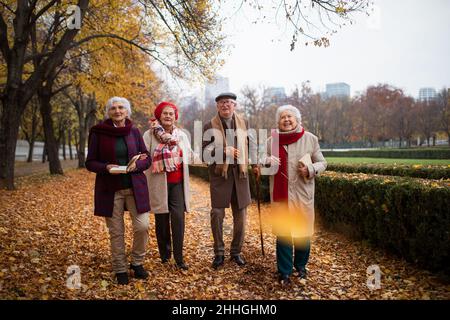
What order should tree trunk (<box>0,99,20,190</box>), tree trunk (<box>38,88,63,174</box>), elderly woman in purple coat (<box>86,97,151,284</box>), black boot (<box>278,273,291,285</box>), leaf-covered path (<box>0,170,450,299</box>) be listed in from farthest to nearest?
1. tree trunk (<box>38,88,63,174</box>)
2. tree trunk (<box>0,99,20,190</box>)
3. black boot (<box>278,273,291,285</box>)
4. elderly woman in purple coat (<box>86,97,151,284</box>)
5. leaf-covered path (<box>0,170,450,299</box>)

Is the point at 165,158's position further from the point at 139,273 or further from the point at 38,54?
the point at 38,54

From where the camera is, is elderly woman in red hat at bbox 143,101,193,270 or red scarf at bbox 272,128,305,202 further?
elderly woman in red hat at bbox 143,101,193,270

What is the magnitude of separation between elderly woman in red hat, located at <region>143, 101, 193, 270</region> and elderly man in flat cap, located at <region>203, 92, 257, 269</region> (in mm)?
385

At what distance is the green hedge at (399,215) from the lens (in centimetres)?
400

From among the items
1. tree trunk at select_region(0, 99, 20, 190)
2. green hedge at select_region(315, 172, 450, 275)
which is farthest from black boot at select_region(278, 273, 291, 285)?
tree trunk at select_region(0, 99, 20, 190)

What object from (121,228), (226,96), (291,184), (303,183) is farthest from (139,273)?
(226,96)

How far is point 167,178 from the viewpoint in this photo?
14.6 feet

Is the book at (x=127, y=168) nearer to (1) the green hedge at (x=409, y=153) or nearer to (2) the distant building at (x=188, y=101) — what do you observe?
(1) the green hedge at (x=409, y=153)

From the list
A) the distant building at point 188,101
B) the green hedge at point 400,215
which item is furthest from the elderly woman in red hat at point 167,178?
the distant building at point 188,101

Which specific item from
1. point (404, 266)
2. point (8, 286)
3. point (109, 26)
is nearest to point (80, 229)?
point (8, 286)

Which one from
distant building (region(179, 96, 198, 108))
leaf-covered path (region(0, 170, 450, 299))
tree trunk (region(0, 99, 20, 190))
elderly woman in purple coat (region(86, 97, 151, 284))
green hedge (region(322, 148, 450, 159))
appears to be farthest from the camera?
distant building (region(179, 96, 198, 108))

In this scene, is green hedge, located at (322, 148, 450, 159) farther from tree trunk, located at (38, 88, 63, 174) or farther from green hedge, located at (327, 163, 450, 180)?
tree trunk, located at (38, 88, 63, 174)

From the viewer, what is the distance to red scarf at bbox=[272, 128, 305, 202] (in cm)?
406
